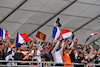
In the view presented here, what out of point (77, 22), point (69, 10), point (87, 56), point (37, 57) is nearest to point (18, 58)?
point (37, 57)

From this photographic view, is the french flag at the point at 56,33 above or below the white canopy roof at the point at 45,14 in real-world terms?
below

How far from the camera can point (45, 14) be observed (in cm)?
2358

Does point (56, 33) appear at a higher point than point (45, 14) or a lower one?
lower

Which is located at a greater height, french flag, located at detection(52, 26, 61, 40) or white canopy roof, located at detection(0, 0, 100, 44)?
white canopy roof, located at detection(0, 0, 100, 44)

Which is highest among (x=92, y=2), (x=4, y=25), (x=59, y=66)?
(x=92, y=2)

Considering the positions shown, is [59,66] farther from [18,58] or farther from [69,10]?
[69,10]

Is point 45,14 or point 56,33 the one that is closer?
point 56,33

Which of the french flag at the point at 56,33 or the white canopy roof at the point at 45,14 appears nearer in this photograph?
the french flag at the point at 56,33

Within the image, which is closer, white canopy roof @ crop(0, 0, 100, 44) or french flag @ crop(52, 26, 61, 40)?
french flag @ crop(52, 26, 61, 40)

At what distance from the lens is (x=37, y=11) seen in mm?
22703

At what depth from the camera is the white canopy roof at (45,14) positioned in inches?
854

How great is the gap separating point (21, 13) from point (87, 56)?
1016 cm

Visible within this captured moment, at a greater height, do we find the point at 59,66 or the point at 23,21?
the point at 23,21

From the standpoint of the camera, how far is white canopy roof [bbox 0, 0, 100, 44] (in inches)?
854
